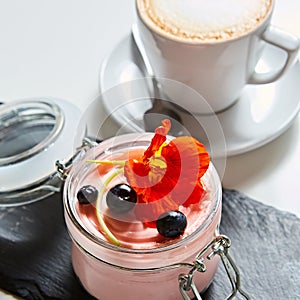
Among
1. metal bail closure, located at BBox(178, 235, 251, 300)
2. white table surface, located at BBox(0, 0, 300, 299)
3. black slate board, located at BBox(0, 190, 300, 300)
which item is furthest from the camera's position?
white table surface, located at BBox(0, 0, 300, 299)

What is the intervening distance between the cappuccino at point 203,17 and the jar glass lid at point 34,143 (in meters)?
0.16

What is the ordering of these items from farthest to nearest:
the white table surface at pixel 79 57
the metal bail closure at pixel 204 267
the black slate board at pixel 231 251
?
the white table surface at pixel 79 57, the black slate board at pixel 231 251, the metal bail closure at pixel 204 267

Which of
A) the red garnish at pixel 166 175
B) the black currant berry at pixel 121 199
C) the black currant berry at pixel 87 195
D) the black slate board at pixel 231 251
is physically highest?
the red garnish at pixel 166 175

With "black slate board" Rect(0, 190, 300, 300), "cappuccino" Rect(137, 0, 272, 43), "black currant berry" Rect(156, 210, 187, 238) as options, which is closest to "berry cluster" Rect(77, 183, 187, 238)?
"black currant berry" Rect(156, 210, 187, 238)

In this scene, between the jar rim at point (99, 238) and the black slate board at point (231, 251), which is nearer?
the jar rim at point (99, 238)

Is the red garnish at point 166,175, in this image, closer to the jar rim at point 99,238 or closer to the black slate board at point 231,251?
the jar rim at point 99,238

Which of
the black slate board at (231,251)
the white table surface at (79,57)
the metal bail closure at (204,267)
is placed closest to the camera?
the metal bail closure at (204,267)

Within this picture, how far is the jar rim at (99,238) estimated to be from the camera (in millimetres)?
672

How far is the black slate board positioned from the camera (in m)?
0.78

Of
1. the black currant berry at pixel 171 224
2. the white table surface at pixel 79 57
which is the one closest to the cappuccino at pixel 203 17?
the white table surface at pixel 79 57

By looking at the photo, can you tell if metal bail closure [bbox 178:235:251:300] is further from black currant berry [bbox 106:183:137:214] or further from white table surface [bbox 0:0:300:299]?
white table surface [bbox 0:0:300:299]

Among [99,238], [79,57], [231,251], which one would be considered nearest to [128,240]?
[99,238]

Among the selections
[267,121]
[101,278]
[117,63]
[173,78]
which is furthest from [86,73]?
[101,278]

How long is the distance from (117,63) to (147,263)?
40cm
